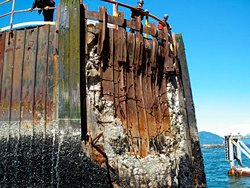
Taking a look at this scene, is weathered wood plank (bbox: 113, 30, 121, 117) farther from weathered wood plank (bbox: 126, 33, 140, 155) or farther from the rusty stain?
weathered wood plank (bbox: 126, 33, 140, 155)

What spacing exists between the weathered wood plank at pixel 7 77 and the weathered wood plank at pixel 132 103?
120 inches

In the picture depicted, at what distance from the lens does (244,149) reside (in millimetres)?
30609

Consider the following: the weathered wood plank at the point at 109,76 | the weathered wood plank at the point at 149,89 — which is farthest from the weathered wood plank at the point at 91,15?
the weathered wood plank at the point at 149,89

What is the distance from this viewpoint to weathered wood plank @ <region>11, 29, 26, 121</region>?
743 centimetres

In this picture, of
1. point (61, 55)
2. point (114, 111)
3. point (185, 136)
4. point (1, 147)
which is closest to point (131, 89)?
point (114, 111)

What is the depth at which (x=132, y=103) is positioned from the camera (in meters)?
8.55

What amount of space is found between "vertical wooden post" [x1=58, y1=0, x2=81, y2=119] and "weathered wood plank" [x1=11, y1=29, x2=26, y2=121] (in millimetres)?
1080

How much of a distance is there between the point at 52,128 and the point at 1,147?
1.34 metres

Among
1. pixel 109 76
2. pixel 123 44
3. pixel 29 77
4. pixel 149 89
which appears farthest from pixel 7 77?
pixel 149 89

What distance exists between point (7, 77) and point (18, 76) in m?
0.32

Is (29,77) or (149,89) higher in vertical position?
(29,77)

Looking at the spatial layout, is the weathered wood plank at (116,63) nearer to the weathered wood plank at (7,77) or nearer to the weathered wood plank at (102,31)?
the weathered wood plank at (102,31)

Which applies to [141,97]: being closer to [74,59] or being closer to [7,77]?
[74,59]

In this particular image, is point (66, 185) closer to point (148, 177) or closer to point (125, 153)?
point (125, 153)
